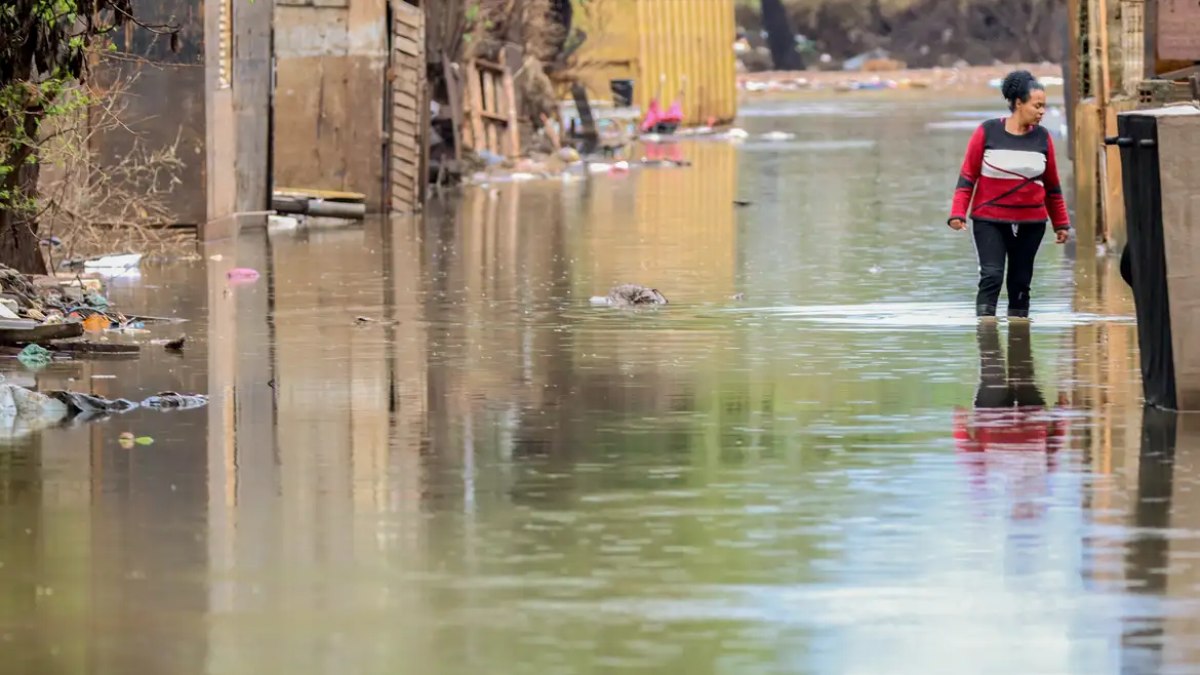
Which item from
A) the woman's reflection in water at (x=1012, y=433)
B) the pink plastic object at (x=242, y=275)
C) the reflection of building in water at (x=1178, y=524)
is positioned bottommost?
the reflection of building in water at (x=1178, y=524)

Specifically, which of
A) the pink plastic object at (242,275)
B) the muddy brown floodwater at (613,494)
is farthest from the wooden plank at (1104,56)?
the pink plastic object at (242,275)

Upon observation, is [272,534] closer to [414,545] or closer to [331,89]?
[414,545]

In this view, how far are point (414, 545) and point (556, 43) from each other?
37.7 metres

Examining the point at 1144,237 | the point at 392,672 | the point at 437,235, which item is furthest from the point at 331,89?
the point at 392,672

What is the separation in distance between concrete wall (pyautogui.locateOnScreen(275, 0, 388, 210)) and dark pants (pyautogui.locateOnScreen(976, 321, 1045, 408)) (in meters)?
13.4

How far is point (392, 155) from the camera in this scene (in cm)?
2802

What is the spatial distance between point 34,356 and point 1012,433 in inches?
203

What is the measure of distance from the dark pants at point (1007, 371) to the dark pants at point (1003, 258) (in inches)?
8.6

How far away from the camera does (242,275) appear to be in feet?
63.0

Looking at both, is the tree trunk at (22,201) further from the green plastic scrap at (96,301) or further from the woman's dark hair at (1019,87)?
the woman's dark hair at (1019,87)

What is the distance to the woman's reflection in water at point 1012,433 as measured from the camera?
9.36 meters

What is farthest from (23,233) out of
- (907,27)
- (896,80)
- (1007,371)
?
(907,27)

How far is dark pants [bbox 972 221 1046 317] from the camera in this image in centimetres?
1490

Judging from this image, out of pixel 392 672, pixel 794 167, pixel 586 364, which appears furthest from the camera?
pixel 794 167
